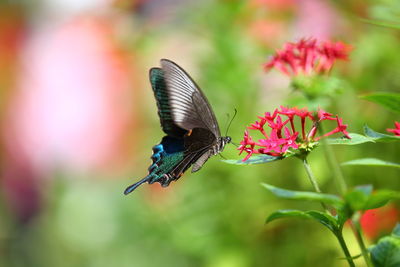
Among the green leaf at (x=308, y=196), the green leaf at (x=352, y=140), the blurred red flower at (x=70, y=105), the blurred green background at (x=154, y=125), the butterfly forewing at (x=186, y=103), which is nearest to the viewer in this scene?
the green leaf at (x=308, y=196)

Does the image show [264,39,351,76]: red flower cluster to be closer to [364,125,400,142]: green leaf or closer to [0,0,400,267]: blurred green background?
[0,0,400,267]: blurred green background

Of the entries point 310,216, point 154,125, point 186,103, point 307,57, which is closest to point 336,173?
point 310,216

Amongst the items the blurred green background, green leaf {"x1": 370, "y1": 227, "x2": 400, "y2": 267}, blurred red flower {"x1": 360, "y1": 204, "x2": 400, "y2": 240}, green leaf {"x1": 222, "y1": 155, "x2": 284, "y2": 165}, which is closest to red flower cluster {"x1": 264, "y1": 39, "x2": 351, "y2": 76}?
the blurred green background

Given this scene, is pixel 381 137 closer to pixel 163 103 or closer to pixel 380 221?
pixel 163 103

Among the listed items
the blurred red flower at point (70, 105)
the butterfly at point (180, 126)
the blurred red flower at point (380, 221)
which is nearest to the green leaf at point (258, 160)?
the butterfly at point (180, 126)

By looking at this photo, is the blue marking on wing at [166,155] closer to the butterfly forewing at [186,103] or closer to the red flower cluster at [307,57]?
the butterfly forewing at [186,103]

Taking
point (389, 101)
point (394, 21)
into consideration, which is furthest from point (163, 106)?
point (389, 101)
